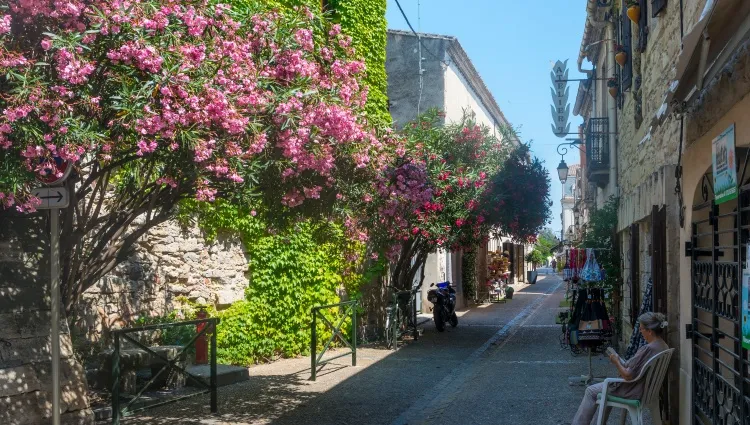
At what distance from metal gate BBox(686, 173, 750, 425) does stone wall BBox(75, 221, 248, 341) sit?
6.78m

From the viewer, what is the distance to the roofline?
26359 mm

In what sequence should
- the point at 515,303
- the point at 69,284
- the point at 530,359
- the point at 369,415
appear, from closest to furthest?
1. the point at 69,284
2. the point at 369,415
3. the point at 530,359
4. the point at 515,303

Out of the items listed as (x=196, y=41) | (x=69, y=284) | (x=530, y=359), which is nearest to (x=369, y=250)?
(x=530, y=359)

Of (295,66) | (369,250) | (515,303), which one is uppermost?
(295,66)

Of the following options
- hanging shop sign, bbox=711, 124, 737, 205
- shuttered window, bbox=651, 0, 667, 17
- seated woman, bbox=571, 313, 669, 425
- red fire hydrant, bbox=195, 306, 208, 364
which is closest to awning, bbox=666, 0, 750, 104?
hanging shop sign, bbox=711, 124, 737, 205

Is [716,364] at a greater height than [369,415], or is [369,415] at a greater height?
[716,364]

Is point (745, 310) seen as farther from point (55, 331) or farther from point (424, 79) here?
point (424, 79)

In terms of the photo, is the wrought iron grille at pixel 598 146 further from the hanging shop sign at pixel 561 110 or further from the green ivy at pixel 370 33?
the green ivy at pixel 370 33

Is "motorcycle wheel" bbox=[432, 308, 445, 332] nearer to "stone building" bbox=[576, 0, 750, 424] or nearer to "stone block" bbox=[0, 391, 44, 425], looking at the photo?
"stone building" bbox=[576, 0, 750, 424]

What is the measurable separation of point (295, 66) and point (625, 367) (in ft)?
12.7

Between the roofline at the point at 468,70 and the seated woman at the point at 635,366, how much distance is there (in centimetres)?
1423

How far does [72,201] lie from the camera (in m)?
7.59

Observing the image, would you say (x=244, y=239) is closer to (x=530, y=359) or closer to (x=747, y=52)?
(x=530, y=359)

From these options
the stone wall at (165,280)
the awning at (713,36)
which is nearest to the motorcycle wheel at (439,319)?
the stone wall at (165,280)
